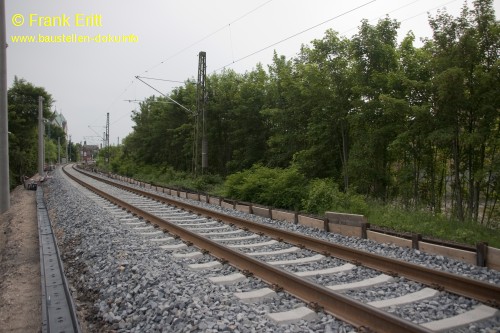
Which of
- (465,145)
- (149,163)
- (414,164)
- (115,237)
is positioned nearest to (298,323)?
(115,237)

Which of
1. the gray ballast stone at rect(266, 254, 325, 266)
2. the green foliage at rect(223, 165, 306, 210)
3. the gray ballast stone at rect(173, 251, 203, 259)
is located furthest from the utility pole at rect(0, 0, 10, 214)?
the gray ballast stone at rect(266, 254, 325, 266)

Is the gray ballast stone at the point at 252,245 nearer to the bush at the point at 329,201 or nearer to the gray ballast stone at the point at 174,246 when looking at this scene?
the gray ballast stone at the point at 174,246

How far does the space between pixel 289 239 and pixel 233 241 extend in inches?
48.4

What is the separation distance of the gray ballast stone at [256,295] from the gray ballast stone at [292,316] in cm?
56

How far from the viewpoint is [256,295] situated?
16.7 feet

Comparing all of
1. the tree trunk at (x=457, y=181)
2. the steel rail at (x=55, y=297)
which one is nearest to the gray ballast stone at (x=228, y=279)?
the steel rail at (x=55, y=297)

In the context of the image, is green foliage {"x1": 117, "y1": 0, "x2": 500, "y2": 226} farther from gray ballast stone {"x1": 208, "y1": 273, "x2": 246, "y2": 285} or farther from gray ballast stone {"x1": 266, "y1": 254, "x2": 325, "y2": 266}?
gray ballast stone {"x1": 208, "y1": 273, "x2": 246, "y2": 285}

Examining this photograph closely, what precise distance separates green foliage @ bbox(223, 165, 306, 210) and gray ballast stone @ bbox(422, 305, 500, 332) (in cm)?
962

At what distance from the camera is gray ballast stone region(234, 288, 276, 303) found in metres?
5.02

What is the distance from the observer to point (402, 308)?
470 centimetres

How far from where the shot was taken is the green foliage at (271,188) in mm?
14992

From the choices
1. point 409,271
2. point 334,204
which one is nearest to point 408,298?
point 409,271

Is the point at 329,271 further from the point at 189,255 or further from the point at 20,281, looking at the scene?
the point at 20,281

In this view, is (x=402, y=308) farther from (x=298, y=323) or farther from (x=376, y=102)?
(x=376, y=102)
